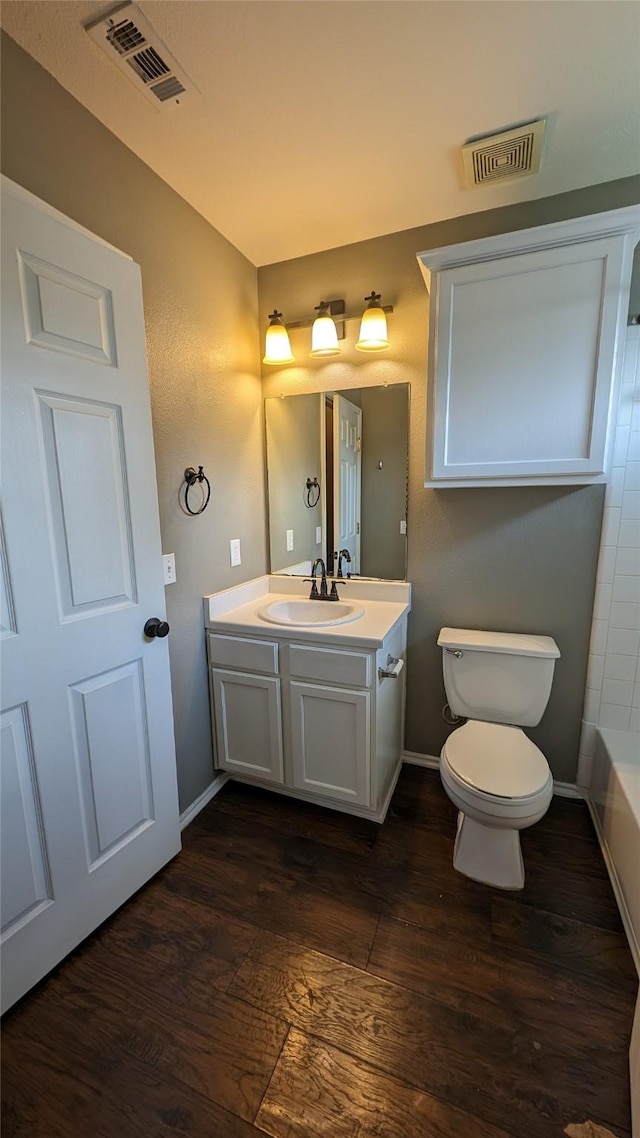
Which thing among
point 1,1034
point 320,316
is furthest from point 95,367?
point 1,1034

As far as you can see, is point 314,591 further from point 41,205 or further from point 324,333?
point 41,205

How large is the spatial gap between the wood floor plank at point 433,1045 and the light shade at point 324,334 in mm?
2274

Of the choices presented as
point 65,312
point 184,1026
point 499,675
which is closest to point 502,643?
point 499,675

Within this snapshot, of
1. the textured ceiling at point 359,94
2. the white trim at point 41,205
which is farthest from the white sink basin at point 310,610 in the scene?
the textured ceiling at point 359,94

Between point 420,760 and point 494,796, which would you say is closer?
point 494,796

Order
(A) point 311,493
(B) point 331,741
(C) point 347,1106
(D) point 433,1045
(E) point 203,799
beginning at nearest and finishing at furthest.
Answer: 1. (C) point 347,1106
2. (D) point 433,1045
3. (B) point 331,741
4. (E) point 203,799
5. (A) point 311,493

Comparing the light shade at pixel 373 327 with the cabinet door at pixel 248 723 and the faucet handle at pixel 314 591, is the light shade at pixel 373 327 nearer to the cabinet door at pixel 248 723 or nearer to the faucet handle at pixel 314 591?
the faucet handle at pixel 314 591

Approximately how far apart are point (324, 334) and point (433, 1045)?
2.45m

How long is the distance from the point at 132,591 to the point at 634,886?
186 cm

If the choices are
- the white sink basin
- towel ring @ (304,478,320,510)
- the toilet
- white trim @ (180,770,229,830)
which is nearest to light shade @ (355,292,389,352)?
towel ring @ (304,478,320,510)

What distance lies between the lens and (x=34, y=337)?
1.11 metres

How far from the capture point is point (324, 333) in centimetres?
196

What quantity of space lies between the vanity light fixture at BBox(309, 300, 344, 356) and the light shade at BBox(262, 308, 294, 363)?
0.17m

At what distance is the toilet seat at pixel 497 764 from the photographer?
143cm
